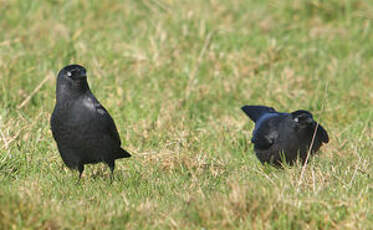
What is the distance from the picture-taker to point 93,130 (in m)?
4.88

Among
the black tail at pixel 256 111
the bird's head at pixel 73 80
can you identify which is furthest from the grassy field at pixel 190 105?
the bird's head at pixel 73 80

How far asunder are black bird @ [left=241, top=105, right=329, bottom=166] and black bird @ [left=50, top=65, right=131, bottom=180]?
1307 millimetres

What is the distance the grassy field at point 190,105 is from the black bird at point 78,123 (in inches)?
7.7

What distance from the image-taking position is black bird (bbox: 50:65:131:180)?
15.8 feet

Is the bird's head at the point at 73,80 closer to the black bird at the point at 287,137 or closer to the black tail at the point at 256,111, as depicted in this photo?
the black bird at the point at 287,137

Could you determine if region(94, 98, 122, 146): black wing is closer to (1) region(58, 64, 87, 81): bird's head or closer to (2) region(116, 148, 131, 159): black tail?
(2) region(116, 148, 131, 159): black tail

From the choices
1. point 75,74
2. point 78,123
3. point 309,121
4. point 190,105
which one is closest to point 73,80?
point 75,74

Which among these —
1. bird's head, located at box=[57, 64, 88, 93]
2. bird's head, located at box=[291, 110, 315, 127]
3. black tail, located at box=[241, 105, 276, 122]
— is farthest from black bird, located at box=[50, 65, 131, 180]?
black tail, located at box=[241, 105, 276, 122]

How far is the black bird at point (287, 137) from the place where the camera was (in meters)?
5.15

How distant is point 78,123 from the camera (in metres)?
4.81

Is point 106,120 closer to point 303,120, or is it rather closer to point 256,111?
point 303,120

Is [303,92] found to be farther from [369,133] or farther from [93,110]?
[93,110]

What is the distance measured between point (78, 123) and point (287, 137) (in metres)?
1.70

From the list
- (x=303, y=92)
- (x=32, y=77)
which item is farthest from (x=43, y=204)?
(x=303, y=92)
